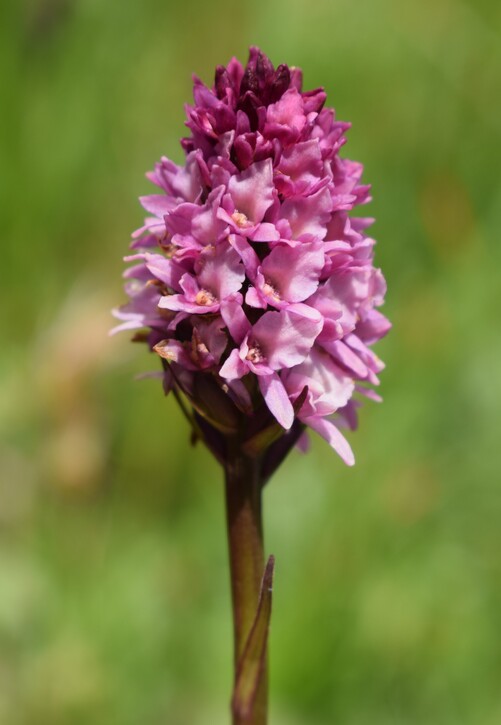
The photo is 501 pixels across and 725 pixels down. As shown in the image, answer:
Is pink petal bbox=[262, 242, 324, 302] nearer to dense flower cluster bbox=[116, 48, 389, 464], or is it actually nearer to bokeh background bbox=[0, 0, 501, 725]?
dense flower cluster bbox=[116, 48, 389, 464]

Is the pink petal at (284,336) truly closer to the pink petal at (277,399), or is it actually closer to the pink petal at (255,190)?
the pink petal at (277,399)

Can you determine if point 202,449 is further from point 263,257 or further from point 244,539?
point 263,257

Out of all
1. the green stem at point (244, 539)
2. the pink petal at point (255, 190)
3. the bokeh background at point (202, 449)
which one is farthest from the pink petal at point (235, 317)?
the bokeh background at point (202, 449)

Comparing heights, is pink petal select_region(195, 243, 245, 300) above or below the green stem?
above

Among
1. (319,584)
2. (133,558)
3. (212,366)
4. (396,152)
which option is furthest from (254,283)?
(396,152)

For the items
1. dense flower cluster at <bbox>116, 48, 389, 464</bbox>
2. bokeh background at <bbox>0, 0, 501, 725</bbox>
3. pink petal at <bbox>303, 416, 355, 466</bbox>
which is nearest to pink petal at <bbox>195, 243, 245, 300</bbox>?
dense flower cluster at <bbox>116, 48, 389, 464</bbox>
